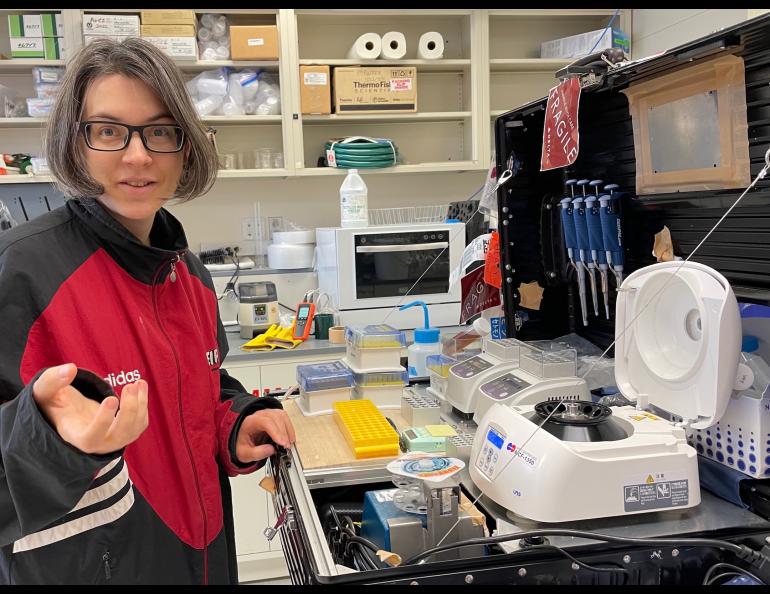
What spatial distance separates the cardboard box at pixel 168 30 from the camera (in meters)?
3.30

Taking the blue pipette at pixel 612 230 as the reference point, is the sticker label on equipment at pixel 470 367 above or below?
below

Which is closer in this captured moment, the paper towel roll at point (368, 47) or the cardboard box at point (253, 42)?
the cardboard box at point (253, 42)

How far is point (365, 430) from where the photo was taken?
1.23 m

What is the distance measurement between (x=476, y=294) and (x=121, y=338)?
1025 millimetres

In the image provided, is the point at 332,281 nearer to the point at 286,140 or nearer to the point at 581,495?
the point at 286,140

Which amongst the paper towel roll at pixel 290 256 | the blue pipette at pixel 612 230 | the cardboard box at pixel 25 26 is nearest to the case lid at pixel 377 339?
the blue pipette at pixel 612 230

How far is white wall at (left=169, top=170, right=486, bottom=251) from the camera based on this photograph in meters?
3.82

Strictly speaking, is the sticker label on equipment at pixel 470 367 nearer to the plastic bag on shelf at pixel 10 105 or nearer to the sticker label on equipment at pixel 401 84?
the sticker label on equipment at pixel 401 84

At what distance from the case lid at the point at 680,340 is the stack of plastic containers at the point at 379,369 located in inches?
20.6

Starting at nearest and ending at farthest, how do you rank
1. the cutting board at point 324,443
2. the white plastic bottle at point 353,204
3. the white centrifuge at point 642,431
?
the white centrifuge at point 642,431
the cutting board at point 324,443
the white plastic bottle at point 353,204

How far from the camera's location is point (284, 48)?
3.40 m

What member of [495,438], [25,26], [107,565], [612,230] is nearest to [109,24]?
[25,26]

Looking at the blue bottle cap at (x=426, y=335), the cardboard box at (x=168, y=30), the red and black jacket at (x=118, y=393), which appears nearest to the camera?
the red and black jacket at (x=118, y=393)

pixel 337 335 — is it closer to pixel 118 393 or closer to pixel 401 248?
pixel 401 248
